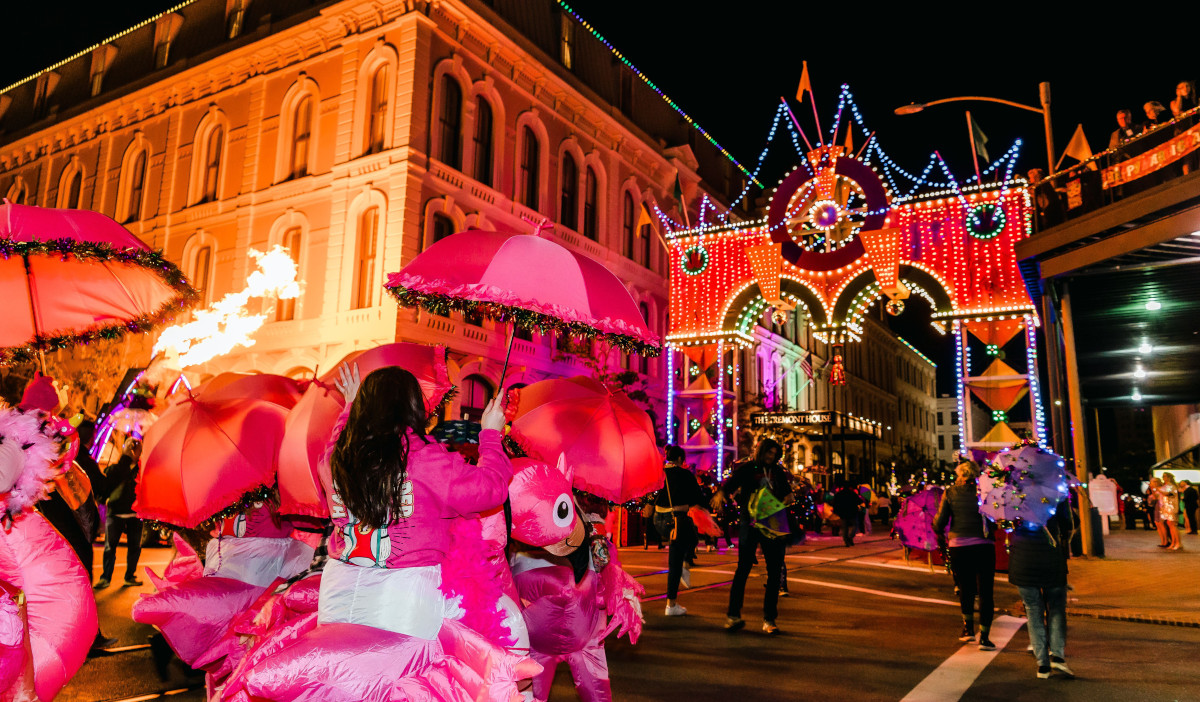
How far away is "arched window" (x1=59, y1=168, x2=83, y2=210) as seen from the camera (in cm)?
2858

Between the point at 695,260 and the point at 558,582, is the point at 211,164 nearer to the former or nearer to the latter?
the point at 695,260

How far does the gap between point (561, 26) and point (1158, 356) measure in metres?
19.6

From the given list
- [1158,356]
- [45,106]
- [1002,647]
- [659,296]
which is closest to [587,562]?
[1002,647]

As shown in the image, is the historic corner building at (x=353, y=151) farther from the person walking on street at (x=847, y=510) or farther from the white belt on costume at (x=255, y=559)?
the white belt on costume at (x=255, y=559)

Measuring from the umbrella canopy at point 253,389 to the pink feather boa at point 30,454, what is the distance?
162 centimetres

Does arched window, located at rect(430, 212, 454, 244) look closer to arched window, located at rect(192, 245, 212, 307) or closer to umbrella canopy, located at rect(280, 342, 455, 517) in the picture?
arched window, located at rect(192, 245, 212, 307)

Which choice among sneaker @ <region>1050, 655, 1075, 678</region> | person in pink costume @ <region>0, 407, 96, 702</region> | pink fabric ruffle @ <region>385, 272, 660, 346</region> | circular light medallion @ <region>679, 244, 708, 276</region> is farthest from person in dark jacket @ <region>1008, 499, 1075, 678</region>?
circular light medallion @ <region>679, 244, 708, 276</region>

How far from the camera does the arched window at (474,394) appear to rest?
22.1 metres

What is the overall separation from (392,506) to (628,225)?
2684 cm

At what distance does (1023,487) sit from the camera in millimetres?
6996

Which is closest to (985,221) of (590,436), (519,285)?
(590,436)

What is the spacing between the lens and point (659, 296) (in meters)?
30.8

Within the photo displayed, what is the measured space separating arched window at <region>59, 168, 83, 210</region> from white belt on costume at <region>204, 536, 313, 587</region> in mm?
28207

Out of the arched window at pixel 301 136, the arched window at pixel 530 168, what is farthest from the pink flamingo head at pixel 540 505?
the arched window at pixel 530 168
